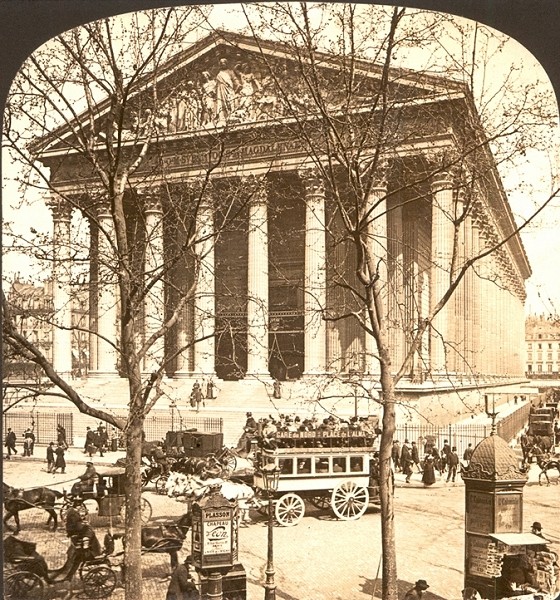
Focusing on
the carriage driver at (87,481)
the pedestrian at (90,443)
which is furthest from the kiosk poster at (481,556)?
the pedestrian at (90,443)

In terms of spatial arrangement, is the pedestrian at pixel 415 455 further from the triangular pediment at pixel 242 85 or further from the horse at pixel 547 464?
the triangular pediment at pixel 242 85

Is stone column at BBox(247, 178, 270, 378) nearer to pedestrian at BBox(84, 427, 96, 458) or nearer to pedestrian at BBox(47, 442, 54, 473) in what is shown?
pedestrian at BBox(84, 427, 96, 458)

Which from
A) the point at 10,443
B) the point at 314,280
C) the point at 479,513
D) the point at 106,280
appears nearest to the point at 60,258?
the point at 106,280

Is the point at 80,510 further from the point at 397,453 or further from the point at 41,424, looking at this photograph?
the point at 397,453

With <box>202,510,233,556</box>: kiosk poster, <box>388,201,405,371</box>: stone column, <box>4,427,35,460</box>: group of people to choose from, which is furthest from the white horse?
<box>388,201,405,371</box>: stone column

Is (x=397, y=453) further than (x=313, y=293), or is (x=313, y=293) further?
(x=397, y=453)
